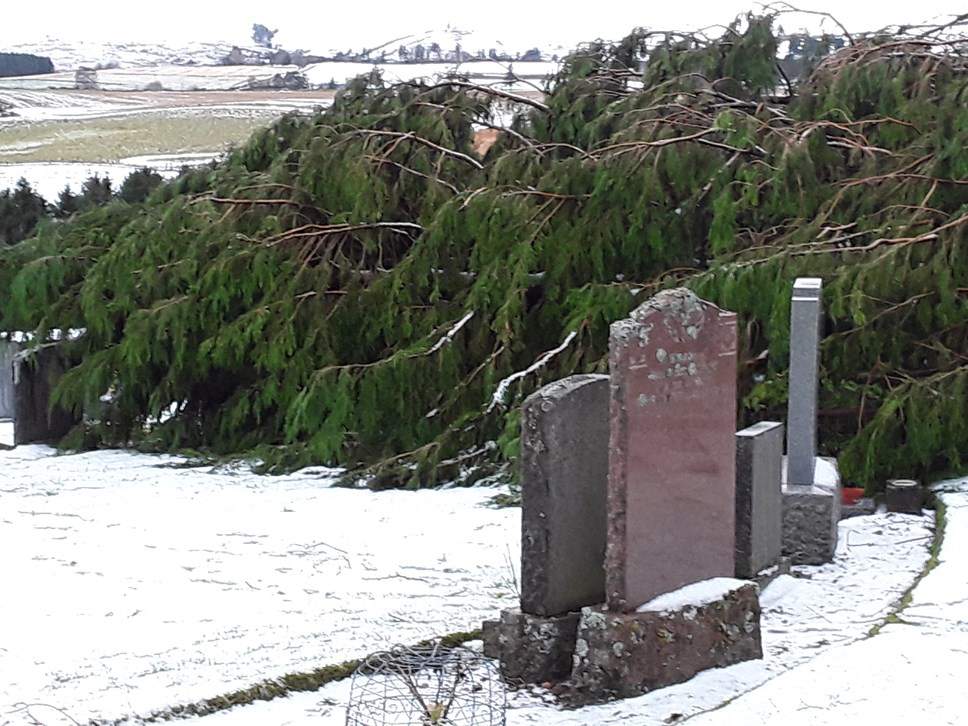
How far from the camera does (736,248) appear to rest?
964 centimetres

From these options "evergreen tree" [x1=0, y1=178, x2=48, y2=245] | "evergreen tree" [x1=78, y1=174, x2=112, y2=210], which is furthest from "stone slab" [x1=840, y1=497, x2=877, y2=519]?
"evergreen tree" [x1=0, y1=178, x2=48, y2=245]

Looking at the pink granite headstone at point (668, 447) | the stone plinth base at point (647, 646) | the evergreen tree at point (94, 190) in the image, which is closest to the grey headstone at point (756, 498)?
the pink granite headstone at point (668, 447)

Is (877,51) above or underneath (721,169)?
above

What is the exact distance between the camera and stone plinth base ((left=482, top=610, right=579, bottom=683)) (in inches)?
198

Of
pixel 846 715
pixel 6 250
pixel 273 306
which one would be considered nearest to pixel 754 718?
pixel 846 715

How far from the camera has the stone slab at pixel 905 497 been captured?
7.75m

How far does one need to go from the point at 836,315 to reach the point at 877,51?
324 cm

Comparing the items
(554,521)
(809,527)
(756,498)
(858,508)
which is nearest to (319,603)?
(554,521)

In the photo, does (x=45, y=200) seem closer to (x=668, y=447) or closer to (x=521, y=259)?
(x=521, y=259)

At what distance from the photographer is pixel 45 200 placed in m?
20.7

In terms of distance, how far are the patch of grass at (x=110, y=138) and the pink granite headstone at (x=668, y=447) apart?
50.0ft

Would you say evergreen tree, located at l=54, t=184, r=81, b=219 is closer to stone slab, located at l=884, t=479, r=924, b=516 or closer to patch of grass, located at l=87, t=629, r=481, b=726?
stone slab, located at l=884, t=479, r=924, b=516

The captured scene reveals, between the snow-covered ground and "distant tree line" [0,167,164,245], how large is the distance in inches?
421

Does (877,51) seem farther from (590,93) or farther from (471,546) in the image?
(471,546)
